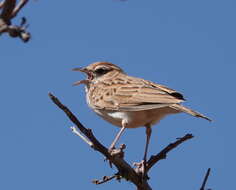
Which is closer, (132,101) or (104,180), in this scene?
(104,180)

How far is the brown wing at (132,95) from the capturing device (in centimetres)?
746

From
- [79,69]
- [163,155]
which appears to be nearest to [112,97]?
[79,69]

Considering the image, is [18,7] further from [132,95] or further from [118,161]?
[132,95]

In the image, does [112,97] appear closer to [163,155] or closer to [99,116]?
[99,116]

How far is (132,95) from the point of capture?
323 inches

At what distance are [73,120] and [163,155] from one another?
72.3 inches

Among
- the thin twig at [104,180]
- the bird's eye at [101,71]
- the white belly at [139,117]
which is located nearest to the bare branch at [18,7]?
the thin twig at [104,180]

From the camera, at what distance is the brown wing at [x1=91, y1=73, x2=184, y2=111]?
746 cm

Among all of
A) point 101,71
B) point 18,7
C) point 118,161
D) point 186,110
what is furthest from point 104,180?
point 101,71

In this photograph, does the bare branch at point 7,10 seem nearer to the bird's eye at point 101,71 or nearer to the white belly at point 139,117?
the white belly at point 139,117

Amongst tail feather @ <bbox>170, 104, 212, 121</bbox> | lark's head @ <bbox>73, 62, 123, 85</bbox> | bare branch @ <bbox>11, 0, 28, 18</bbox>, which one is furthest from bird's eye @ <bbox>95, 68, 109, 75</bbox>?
bare branch @ <bbox>11, 0, 28, 18</bbox>

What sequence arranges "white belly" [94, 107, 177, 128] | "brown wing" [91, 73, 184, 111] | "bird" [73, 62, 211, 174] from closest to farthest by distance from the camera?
"bird" [73, 62, 211, 174] → "brown wing" [91, 73, 184, 111] → "white belly" [94, 107, 177, 128]

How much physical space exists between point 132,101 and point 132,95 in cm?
29

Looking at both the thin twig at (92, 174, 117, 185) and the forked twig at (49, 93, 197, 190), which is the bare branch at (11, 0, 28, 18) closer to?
the forked twig at (49, 93, 197, 190)
